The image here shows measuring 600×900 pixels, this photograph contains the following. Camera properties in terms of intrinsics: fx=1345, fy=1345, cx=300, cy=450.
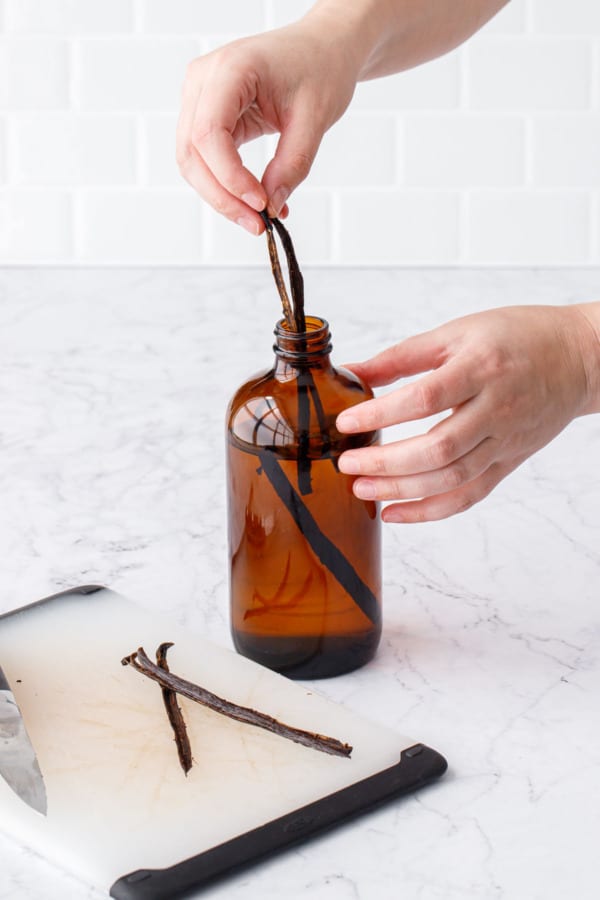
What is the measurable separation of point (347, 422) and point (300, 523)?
0.29 ft

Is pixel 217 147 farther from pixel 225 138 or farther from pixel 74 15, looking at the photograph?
pixel 74 15

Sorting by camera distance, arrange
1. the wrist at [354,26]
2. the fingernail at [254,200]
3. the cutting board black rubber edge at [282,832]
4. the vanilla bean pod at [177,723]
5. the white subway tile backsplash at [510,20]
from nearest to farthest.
A: 1. the cutting board black rubber edge at [282,832]
2. the vanilla bean pod at [177,723]
3. the fingernail at [254,200]
4. the wrist at [354,26]
5. the white subway tile backsplash at [510,20]

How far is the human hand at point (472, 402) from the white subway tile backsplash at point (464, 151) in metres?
1.17

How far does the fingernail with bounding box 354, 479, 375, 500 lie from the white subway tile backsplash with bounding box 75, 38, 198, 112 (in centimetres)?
130

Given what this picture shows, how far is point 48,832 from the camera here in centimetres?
83

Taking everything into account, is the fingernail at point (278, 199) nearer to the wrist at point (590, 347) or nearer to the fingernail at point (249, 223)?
the fingernail at point (249, 223)

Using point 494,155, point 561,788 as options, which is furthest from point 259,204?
point 494,155

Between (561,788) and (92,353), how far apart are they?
1013 millimetres

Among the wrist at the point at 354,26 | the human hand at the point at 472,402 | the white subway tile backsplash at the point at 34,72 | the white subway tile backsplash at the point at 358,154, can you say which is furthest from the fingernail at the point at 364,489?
the white subway tile backsplash at the point at 34,72

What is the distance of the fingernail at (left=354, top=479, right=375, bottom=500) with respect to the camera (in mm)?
966

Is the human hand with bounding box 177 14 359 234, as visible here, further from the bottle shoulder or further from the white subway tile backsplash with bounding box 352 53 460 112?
the white subway tile backsplash with bounding box 352 53 460 112

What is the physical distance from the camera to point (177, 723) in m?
0.93

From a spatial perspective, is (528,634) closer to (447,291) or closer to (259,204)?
(259,204)

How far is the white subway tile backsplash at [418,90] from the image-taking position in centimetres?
212
